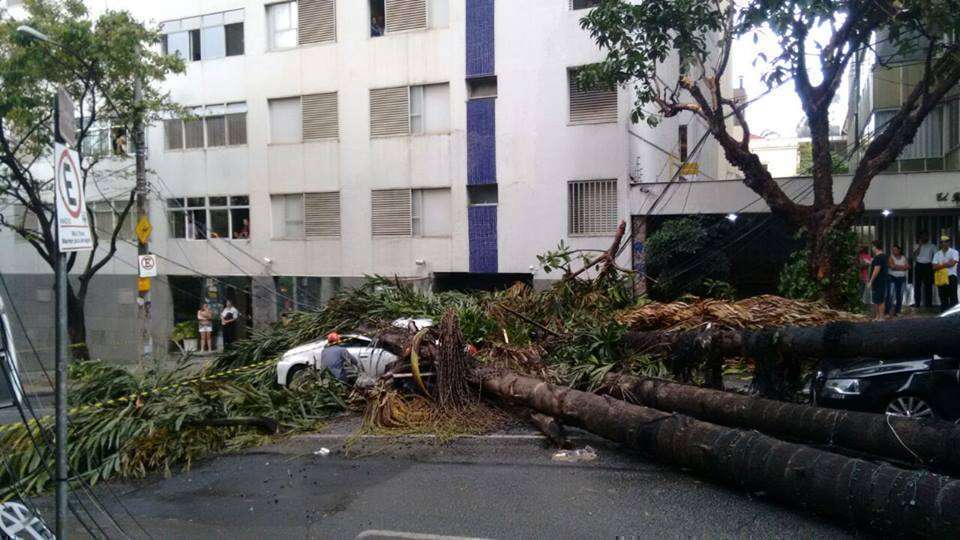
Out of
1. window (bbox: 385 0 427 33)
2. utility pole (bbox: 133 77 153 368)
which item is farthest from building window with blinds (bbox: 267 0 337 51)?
utility pole (bbox: 133 77 153 368)

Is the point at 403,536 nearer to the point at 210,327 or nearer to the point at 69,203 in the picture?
the point at 69,203

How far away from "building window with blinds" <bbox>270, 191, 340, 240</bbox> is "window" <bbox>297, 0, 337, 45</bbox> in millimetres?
4675

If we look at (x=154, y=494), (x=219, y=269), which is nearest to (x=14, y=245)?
(x=219, y=269)

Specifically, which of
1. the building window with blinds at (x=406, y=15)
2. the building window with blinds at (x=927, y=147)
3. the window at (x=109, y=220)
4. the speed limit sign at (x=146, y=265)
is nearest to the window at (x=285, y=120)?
the building window with blinds at (x=406, y=15)

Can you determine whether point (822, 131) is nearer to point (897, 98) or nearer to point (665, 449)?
point (897, 98)

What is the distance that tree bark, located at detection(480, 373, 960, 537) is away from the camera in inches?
210

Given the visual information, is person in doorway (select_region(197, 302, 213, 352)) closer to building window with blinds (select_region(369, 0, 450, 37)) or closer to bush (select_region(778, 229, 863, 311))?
building window with blinds (select_region(369, 0, 450, 37))

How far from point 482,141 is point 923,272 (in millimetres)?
11183

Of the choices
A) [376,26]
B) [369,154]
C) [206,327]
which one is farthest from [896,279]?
[206,327]

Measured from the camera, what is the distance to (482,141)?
2167 centimetres

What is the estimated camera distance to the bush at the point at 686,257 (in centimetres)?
1842

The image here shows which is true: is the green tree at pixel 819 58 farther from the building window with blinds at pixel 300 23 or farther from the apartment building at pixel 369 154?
the building window with blinds at pixel 300 23

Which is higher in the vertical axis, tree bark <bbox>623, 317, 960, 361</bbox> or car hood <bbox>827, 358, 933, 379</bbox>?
tree bark <bbox>623, 317, 960, 361</bbox>

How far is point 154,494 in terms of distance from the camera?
8.39 meters
